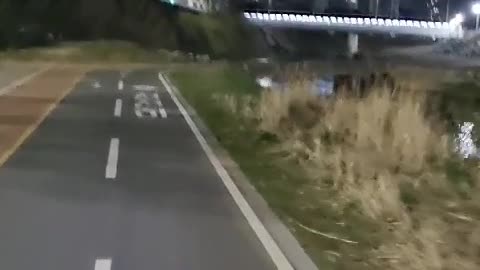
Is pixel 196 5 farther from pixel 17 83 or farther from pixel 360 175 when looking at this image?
pixel 360 175

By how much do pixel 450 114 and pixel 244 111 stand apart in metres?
5.96

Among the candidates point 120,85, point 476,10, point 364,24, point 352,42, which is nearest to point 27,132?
point 120,85

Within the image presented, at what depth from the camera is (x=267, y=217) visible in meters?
9.70

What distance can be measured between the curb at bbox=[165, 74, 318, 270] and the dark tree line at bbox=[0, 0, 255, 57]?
46648mm

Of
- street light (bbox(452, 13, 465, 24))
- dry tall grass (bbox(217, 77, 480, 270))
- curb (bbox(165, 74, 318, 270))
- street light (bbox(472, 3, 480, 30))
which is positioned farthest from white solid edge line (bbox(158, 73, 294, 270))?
street light (bbox(452, 13, 465, 24))

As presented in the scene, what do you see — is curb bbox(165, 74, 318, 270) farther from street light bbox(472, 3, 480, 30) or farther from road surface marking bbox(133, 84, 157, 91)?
street light bbox(472, 3, 480, 30)

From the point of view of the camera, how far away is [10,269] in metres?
7.25

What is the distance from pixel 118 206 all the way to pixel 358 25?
76.1 meters

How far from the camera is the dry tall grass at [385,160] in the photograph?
8.00 metres

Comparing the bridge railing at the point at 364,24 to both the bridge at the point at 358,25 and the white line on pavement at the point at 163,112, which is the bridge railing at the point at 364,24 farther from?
the white line on pavement at the point at 163,112

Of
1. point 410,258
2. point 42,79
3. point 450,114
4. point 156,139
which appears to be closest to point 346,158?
point 156,139

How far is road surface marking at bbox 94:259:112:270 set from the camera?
7382mm

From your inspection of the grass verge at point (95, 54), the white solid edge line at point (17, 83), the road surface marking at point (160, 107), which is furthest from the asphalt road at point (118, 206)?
the grass verge at point (95, 54)

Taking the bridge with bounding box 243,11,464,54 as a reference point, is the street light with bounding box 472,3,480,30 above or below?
above
